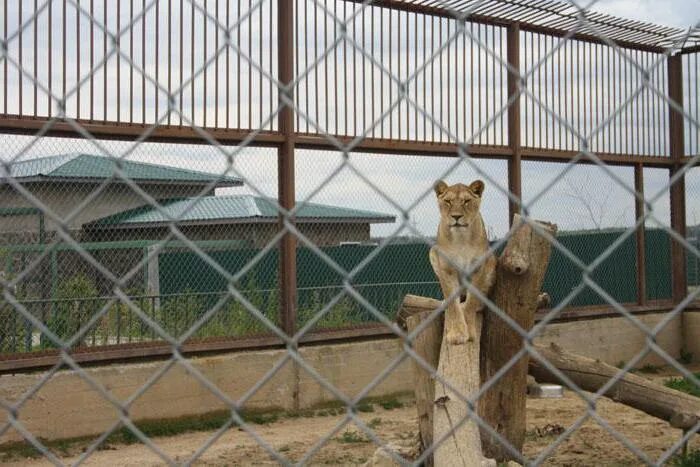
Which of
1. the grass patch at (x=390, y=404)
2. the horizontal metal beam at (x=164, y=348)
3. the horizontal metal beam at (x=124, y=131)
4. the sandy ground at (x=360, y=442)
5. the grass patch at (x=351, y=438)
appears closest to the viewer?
the sandy ground at (x=360, y=442)

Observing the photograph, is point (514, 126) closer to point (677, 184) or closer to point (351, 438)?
point (677, 184)

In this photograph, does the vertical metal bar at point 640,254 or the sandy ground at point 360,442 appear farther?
the vertical metal bar at point 640,254

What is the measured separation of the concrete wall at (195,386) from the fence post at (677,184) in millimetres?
3092

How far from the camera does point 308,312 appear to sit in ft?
29.5

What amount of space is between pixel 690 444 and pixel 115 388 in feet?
15.6

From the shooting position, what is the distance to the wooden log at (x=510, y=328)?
5.07m

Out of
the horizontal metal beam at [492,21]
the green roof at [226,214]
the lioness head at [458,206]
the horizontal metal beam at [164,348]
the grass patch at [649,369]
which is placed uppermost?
the horizontal metal beam at [492,21]

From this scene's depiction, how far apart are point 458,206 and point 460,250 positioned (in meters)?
0.31

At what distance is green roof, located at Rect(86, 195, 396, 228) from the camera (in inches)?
307

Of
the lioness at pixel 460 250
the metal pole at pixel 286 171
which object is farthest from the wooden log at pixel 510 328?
the metal pole at pixel 286 171

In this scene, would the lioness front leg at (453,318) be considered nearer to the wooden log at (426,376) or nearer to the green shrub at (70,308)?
the wooden log at (426,376)

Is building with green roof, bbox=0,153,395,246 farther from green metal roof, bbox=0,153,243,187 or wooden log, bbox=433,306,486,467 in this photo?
wooden log, bbox=433,306,486,467

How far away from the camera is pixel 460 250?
5051mm

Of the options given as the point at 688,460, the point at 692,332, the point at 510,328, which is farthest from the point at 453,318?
the point at 692,332
